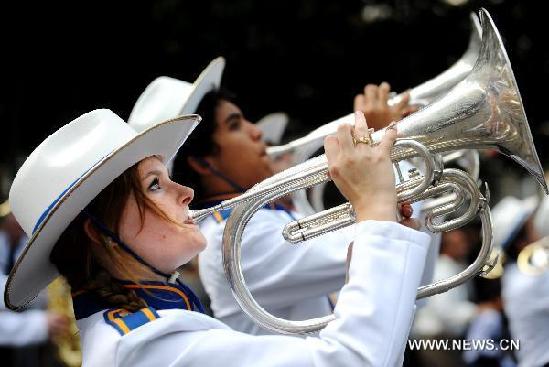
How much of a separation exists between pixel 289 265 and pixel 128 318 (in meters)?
1.49

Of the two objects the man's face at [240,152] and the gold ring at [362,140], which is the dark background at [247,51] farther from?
the gold ring at [362,140]

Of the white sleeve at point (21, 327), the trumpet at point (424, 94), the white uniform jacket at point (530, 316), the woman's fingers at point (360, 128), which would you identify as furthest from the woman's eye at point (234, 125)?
the white sleeve at point (21, 327)

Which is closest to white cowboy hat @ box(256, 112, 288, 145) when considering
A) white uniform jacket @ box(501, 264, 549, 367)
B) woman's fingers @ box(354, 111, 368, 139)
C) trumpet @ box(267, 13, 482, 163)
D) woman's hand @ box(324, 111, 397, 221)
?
white uniform jacket @ box(501, 264, 549, 367)

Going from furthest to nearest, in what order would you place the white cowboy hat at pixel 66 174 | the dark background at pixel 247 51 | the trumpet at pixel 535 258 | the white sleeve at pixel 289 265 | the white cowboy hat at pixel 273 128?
the dark background at pixel 247 51 → the white cowboy hat at pixel 273 128 → the trumpet at pixel 535 258 → the white sleeve at pixel 289 265 → the white cowboy hat at pixel 66 174

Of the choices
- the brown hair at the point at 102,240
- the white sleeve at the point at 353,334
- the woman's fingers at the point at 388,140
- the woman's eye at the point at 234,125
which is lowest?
the woman's eye at the point at 234,125

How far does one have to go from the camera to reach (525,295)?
18.6 ft

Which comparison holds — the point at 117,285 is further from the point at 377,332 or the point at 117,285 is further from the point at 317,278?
the point at 317,278

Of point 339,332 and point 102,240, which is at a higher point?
point 102,240

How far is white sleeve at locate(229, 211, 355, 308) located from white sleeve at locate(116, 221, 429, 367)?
1.41 m

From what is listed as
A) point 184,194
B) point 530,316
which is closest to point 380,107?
point 184,194

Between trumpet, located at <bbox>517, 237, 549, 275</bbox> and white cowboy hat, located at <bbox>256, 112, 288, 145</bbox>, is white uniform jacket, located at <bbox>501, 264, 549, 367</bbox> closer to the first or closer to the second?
trumpet, located at <bbox>517, 237, 549, 275</bbox>

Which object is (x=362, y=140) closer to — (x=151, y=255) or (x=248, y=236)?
(x=151, y=255)

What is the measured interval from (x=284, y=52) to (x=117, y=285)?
909cm

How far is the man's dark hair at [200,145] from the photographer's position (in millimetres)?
4836
